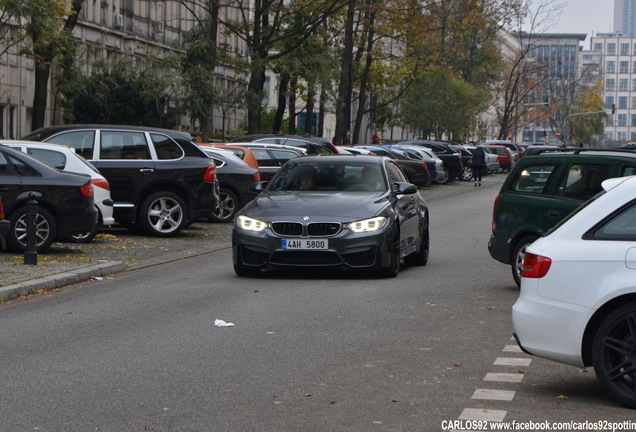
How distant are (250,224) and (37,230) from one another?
13.4 feet

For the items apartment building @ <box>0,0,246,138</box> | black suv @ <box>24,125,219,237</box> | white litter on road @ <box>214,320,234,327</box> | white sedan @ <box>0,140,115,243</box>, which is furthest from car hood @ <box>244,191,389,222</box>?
apartment building @ <box>0,0,246,138</box>

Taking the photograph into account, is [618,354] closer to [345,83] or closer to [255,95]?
[255,95]

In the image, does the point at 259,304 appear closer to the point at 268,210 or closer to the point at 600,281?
the point at 268,210

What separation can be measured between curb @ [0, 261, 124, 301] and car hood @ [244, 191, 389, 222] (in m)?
2.10

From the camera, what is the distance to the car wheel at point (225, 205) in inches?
973

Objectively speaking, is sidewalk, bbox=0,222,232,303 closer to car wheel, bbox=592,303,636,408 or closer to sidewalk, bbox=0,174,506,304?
sidewalk, bbox=0,174,506,304

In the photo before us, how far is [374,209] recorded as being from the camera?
14461 millimetres

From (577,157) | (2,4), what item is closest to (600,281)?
(577,157)

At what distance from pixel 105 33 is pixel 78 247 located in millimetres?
32435

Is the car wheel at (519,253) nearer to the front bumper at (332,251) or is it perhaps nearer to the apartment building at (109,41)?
the front bumper at (332,251)

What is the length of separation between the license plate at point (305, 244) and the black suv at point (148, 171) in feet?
23.0

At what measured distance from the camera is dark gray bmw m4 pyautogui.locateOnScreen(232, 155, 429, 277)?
46.5 feet

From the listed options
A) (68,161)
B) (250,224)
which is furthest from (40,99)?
(250,224)

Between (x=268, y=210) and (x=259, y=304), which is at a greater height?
(x=268, y=210)
